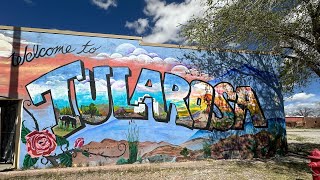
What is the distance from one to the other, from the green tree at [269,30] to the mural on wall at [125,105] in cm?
106

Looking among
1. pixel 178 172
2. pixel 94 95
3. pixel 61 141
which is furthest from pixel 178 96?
pixel 61 141

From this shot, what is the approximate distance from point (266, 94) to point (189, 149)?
4.12 m

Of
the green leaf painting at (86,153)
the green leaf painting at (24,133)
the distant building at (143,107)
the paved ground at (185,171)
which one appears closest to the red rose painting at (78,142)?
the green leaf painting at (86,153)

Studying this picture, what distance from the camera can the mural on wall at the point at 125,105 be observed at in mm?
11078

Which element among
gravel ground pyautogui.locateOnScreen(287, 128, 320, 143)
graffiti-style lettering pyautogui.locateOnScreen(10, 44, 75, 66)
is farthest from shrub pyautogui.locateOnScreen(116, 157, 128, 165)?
gravel ground pyautogui.locateOnScreen(287, 128, 320, 143)

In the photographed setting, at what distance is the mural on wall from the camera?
36.3 ft

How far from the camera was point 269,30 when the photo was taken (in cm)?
1170

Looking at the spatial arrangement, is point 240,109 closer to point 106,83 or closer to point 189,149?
point 189,149

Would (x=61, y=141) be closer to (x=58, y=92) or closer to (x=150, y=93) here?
(x=58, y=92)

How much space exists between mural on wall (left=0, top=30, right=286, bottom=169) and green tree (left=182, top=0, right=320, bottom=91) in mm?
1065

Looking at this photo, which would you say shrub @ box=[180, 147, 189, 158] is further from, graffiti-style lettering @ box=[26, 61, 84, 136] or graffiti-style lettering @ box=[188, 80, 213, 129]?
graffiti-style lettering @ box=[26, 61, 84, 136]

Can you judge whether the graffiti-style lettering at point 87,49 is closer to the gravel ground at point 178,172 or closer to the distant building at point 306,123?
the gravel ground at point 178,172

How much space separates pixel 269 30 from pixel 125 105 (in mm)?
5525

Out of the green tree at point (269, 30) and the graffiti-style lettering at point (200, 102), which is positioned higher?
the green tree at point (269, 30)
